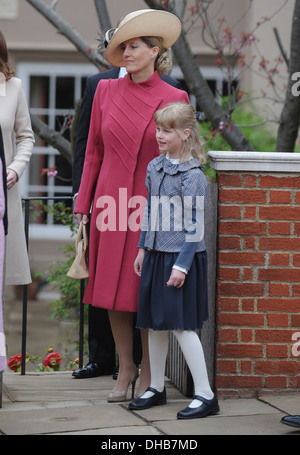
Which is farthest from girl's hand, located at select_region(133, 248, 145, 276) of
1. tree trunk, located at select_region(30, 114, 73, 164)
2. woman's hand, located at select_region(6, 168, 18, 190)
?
tree trunk, located at select_region(30, 114, 73, 164)

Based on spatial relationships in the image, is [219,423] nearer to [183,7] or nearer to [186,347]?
[186,347]

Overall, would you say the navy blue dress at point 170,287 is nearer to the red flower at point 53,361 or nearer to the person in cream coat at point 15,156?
the person in cream coat at point 15,156

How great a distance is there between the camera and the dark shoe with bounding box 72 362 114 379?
529 centimetres

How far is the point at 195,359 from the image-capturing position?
4.32 meters

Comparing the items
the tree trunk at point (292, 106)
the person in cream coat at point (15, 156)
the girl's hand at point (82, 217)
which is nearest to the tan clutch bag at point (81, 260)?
the girl's hand at point (82, 217)

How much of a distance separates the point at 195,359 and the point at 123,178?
96 cm

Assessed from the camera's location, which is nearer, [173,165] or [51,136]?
[173,165]

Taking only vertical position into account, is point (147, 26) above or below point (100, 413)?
above

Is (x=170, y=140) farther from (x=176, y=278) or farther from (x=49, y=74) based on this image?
(x=49, y=74)

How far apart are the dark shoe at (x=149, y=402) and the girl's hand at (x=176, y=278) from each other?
2.03 ft

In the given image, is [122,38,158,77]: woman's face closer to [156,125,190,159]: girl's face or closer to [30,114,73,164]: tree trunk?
[156,125,190,159]: girl's face

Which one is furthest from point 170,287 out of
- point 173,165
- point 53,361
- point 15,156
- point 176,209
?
point 53,361

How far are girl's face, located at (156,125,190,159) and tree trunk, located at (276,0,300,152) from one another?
2.44 m

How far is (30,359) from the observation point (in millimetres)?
6137
